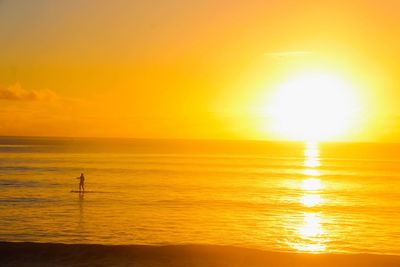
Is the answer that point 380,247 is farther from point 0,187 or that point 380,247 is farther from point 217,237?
point 0,187

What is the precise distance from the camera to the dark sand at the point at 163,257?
20.2 m

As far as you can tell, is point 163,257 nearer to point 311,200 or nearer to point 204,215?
point 204,215

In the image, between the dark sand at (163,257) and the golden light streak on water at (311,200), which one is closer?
the dark sand at (163,257)

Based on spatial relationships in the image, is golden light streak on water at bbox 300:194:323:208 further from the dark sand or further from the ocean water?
the dark sand

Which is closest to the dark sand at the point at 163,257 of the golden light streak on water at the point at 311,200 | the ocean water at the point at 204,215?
the ocean water at the point at 204,215

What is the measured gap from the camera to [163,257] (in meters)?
21.0

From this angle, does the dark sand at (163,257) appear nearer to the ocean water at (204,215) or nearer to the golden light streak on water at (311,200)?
the ocean water at (204,215)

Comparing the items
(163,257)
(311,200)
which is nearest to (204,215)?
(163,257)

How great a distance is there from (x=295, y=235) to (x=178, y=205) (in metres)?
14.8

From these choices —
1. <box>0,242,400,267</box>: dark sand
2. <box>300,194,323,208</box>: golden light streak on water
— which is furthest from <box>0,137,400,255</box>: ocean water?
<box>0,242,400,267</box>: dark sand

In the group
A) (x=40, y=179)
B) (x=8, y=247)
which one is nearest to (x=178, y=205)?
(x=8, y=247)

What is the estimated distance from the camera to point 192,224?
33344mm

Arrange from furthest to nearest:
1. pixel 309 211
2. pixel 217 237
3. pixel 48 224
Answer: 1. pixel 309 211
2. pixel 48 224
3. pixel 217 237

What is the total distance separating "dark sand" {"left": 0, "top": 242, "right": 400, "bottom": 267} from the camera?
2022 cm
